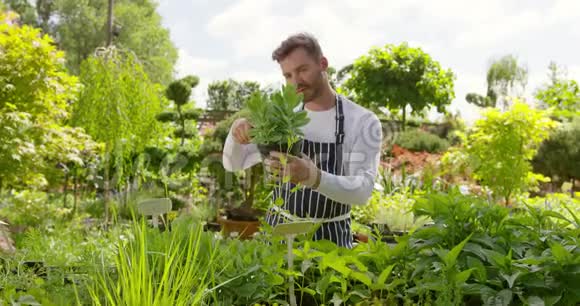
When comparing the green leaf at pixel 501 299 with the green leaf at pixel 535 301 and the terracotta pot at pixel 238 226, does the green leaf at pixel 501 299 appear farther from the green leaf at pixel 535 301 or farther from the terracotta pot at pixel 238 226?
the terracotta pot at pixel 238 226

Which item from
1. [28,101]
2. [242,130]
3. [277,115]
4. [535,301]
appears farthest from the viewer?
[28,101]

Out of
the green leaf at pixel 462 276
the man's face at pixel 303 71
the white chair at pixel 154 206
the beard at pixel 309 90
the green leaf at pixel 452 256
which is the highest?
the man's face at pixel 303 71

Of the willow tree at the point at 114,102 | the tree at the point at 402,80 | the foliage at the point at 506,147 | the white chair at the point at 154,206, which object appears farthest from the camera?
the tree at the point at 402,80

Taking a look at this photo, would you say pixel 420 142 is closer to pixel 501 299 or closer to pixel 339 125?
pixel 339 125

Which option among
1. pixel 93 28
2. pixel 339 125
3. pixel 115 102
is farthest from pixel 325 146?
pixel 93 28

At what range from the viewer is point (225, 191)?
7.50 m

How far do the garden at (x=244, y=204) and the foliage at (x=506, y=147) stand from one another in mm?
21

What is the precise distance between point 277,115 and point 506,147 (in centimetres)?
640

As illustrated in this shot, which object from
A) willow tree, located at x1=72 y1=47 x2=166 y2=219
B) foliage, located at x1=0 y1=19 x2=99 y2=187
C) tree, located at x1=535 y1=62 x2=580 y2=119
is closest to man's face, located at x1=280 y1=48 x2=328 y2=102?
foliage, located at x1=0 y1=19 x2=99 y2=187

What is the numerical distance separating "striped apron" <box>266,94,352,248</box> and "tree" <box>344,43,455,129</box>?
10.4m

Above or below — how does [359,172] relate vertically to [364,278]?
above

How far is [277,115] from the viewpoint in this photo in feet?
4.31

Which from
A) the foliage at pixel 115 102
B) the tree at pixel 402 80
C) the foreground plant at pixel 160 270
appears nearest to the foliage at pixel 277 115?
the foreground plant at pixel 160 270

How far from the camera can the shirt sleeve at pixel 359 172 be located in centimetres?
188
